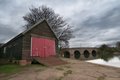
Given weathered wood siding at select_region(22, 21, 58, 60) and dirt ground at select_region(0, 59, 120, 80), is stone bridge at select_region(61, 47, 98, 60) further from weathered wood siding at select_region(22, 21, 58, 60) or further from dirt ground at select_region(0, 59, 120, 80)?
dirt ground at select_region(0, 59, 120, 80)

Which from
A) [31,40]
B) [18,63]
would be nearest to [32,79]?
[18,63]

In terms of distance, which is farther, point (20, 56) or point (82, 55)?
point (82, 55)

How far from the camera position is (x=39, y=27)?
15664 millimetres

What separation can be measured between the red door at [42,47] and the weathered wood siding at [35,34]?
461 mm

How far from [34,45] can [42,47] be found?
108 cm

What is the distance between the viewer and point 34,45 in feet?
47.9

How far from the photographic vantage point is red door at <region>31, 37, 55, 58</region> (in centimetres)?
1453

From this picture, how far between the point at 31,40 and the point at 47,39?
7.61 ft

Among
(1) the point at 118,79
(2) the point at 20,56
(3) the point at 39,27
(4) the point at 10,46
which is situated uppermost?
(3) the point at 39,27

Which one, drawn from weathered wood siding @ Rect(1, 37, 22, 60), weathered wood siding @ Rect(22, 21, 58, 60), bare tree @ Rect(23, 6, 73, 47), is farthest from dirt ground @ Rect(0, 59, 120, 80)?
bare tree @ Rect(23, 6, 73, 47)

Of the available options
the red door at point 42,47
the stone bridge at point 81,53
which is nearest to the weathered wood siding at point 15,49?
the red door at point 42,47

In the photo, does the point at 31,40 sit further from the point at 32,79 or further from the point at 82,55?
the point at 82,55

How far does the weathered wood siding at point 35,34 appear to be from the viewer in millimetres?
13797

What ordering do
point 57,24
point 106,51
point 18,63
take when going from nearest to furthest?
point 18,63, point 57,24, point 106,51
